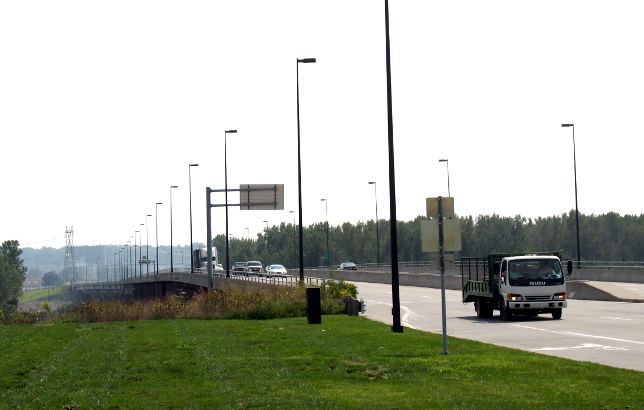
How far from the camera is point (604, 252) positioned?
151500mm

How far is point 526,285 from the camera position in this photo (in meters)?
37.9

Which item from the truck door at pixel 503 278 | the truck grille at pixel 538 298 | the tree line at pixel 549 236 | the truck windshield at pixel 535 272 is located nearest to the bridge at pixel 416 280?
the truck door at pixel 503 278

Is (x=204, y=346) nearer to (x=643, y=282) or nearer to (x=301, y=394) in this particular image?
(x=301, y=394)

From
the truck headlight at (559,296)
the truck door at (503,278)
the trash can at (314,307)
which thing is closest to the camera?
the trash can at (314,307)

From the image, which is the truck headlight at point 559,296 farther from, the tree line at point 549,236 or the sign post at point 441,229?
the tree line at point 549,236

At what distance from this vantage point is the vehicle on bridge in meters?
37.9

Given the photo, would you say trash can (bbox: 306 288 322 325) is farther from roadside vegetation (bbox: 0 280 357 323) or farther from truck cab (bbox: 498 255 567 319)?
truck cab (bbox: 498 255 567 319)

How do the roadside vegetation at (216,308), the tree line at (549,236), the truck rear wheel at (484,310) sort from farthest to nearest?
the tree line at (549,236)
the roadside vegetation at (216,308)
the truck rear wheel at (484,310)

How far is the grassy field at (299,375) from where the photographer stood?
15898mm

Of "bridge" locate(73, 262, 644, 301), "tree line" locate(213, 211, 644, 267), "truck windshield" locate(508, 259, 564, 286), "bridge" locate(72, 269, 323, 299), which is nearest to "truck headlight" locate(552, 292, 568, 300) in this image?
"truck windshield" locate(508, 259, 564, 286)

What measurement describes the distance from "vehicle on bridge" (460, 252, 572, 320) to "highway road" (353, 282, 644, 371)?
474 mm

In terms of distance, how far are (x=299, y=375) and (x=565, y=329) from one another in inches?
595

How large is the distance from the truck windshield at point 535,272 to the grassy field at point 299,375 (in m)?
9.41

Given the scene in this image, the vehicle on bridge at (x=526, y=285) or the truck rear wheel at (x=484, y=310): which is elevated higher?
the vehicle on bridge at (x=526, y=285)
